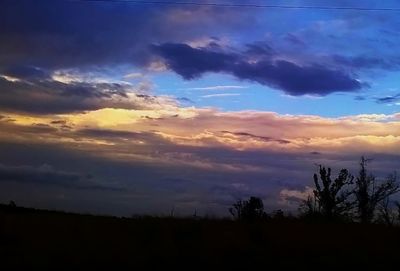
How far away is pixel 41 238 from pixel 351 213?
35.3 meters

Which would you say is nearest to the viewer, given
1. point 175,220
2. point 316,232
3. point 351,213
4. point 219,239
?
point 219,239

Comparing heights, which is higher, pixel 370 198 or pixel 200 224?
pixel 370 198

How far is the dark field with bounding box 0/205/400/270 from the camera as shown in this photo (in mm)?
17344

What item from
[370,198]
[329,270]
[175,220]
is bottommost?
[329,270]

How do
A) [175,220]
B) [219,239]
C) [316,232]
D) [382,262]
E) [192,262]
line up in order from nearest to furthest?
[192,262] < [382,262] < [219,239] < [316,232] < [175,220]

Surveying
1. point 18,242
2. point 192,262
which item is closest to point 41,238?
point 18,242

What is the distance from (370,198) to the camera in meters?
56.5

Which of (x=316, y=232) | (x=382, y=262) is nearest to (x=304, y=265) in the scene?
(x=382, y=262)

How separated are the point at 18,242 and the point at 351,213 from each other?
1421 inches

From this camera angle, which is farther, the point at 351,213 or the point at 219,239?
the point at 351,213

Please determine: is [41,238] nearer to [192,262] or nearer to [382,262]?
[192,262]

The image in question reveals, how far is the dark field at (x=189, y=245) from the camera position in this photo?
17344 mm

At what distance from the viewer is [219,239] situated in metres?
20.4

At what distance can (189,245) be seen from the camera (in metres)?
19.5
